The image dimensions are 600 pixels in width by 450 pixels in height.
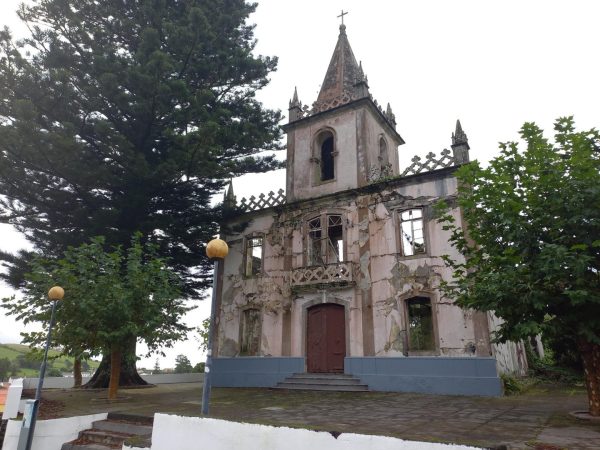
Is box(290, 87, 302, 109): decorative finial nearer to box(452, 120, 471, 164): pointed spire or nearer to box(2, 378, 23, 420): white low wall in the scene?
box(452, 120, 471, 164): pointed spire

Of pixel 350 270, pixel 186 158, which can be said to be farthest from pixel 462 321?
pixel 186 158

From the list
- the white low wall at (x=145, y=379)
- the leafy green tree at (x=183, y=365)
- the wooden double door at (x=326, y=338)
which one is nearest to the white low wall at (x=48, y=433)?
the white low wall at (x=145, y=379)

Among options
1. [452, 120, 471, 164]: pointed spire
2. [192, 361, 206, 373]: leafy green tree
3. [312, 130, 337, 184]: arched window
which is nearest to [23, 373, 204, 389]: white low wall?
[192, 361, 206, 373]: leafy green tree

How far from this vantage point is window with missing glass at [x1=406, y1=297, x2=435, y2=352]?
13906mm

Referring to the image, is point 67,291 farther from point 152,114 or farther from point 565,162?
point 565,162

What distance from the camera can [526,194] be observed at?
7555mm

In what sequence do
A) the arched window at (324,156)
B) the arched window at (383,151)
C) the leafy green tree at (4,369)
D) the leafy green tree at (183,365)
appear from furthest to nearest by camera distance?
the leafy green tree at (183,365), the leafy green tree at (4,369), the arched window at (383,151), the arched window at (324,156)

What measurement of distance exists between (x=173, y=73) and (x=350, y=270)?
35.6 ft

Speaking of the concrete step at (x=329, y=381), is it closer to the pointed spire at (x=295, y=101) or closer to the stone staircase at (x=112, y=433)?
the stone staircase at (x=112, y=433)

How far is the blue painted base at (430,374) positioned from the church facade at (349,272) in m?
0.03

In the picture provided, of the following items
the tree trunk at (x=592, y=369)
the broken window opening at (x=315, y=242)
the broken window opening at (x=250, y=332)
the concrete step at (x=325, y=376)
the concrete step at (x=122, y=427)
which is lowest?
the concrete step at (x=122, y=427)

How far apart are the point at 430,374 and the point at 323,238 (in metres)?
6.51

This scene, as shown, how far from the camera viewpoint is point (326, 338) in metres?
15.8

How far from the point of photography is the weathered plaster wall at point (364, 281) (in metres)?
14.0
